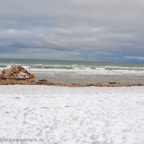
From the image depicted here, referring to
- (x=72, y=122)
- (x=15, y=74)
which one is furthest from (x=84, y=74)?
(x=72, y=122)

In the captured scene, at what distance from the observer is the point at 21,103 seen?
21.7ft

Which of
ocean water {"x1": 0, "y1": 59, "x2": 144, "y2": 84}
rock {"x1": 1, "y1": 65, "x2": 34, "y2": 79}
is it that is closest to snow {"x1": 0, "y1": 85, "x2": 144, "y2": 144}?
Answer: ocean water {"x1": 0, "y1": 59, "x2": 144, "y2": 84}

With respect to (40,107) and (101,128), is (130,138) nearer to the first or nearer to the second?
(101,128)

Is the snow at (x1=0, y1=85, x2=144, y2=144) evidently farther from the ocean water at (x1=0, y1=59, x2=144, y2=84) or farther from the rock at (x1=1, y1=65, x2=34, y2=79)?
the rock at (x1=1, y1=65, x2=34, y2=79)

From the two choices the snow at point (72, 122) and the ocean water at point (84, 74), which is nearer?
the snow at point (72, 122)

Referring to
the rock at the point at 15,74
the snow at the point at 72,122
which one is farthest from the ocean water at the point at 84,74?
the snow at the point at 72,122

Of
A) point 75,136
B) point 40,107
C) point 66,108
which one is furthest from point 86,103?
point 75,136

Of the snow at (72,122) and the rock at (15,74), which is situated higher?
the rock at (15,74)

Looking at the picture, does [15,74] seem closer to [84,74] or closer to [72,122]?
[84,74]

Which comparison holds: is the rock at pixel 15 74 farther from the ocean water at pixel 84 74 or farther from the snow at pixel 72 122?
the snow at pixel 72 122

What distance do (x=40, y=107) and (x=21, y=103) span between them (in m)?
1.07

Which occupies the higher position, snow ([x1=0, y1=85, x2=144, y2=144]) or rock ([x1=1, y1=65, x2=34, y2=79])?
rock ([x1=1, y1=65, x2=34, y2=79])

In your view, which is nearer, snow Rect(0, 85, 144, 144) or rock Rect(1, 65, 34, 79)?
snow Rect(0, 85, 144, 144)

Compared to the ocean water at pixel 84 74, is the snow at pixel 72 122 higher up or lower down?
lower down
